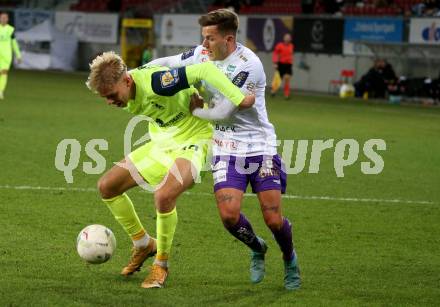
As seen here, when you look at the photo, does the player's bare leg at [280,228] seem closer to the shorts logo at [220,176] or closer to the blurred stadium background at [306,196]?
the blurred stadium background at [306,196]

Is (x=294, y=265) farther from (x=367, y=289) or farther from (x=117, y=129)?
(x=117, y=129)

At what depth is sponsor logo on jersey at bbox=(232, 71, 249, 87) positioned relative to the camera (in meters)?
7.21

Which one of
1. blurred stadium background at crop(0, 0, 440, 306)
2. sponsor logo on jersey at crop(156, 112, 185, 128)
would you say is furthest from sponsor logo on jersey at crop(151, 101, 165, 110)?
blurred stadium background at crop(0, 0, 440, 306)

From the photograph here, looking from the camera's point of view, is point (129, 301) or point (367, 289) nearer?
point (129, 301)

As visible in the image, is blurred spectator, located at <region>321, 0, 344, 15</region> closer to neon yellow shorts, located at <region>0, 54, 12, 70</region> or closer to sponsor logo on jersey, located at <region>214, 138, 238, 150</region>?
neon yellow shorts, located at <region>0, 54, 12, 70</region>

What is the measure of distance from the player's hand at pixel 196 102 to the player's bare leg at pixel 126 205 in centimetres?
64

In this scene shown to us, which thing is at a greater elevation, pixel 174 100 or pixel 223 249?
pixel 174 100

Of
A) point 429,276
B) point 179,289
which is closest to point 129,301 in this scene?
point 179,289

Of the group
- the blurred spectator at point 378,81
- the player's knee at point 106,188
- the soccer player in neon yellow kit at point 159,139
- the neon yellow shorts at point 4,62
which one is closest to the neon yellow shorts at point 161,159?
the soccer player in neon yellow kit at point 159,139

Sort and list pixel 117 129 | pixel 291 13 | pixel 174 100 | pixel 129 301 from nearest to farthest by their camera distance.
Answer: pixel 129 301
pixel 174 100
pixel 117 129
pixel 291 13

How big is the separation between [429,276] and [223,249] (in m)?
1.87

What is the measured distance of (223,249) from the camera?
28.5ft

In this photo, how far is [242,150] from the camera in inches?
287

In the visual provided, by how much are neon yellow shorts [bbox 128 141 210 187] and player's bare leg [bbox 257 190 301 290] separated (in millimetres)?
539
